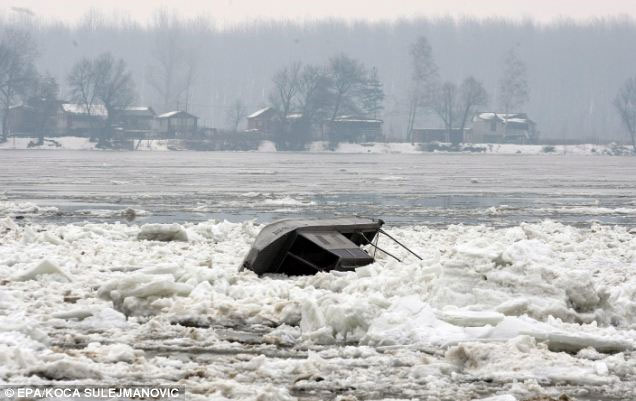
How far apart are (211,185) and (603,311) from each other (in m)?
29.0

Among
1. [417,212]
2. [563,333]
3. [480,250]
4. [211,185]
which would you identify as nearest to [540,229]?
[417,212]

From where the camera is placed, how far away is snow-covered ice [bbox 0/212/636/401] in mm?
7309

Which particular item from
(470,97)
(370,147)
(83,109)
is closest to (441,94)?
(470,97)

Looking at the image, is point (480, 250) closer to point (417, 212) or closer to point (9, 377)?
point (9, 377)

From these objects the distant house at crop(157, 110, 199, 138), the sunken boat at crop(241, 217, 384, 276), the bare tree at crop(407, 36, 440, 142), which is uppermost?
the bare tree at crop(407, 36, 440, 142)

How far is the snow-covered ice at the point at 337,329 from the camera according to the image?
731cm

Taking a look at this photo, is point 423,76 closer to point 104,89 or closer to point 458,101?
point 458,101

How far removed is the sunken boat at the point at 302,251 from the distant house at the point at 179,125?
113640mm

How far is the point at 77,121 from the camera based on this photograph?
124 metres

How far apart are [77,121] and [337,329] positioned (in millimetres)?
118919

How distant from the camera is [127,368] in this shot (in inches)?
295

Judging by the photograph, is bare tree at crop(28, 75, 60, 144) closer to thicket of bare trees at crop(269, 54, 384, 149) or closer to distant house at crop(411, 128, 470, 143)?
thicket of bare trees at crop(269, 54, 384, 149)

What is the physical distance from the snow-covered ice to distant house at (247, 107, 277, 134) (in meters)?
115

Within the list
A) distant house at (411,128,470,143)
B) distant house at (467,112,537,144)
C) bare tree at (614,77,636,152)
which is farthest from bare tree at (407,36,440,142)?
bare tree at (614,77,636,152)
